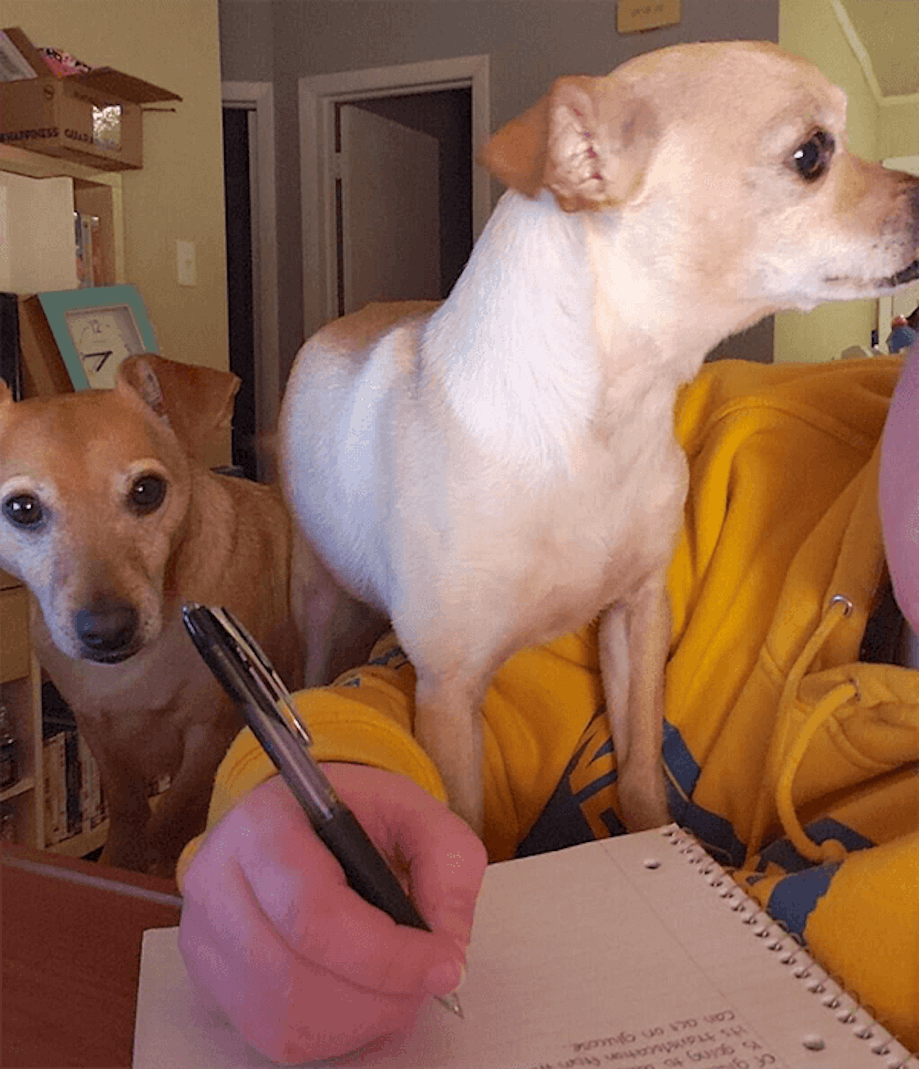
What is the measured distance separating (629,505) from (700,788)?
7.0 inches

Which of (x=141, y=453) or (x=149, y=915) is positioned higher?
(x=141, y=453)

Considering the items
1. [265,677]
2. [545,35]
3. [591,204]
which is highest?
[545,35]

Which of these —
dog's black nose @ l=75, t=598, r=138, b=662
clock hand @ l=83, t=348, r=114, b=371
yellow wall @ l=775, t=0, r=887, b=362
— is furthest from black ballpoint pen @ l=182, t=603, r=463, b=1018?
yellow wall @ l=775, t=0, r=887, b=362

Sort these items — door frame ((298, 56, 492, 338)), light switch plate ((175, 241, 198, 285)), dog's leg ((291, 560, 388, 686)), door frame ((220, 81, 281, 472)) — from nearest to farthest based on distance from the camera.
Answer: dog's leg ((291, 560, 388, 686)) < light switch plate ((175, 241, 198, 285)) < door frame ((298, 56, 492, 338)) < door frame ((220, 81, 281, 472))

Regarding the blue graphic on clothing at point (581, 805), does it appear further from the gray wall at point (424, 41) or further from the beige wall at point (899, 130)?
the beige wall at point (899, 130)

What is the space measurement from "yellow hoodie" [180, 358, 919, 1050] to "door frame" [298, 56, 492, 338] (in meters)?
2.89

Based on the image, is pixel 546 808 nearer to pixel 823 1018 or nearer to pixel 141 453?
pixel 823 1018

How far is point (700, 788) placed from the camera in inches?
23.9

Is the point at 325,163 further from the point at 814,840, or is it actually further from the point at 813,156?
the point at 814,840

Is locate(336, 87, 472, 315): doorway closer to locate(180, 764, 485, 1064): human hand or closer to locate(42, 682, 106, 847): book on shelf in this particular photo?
locate(42, 682, 106, 847): book on shelf

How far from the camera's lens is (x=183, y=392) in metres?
1.10

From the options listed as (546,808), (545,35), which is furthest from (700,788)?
(545,35)

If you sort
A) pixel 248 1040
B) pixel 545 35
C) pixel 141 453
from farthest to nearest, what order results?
pixel 545 35
pixel 141 453
pixel 248 1040

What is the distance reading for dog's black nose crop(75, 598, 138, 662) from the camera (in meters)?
0.97
